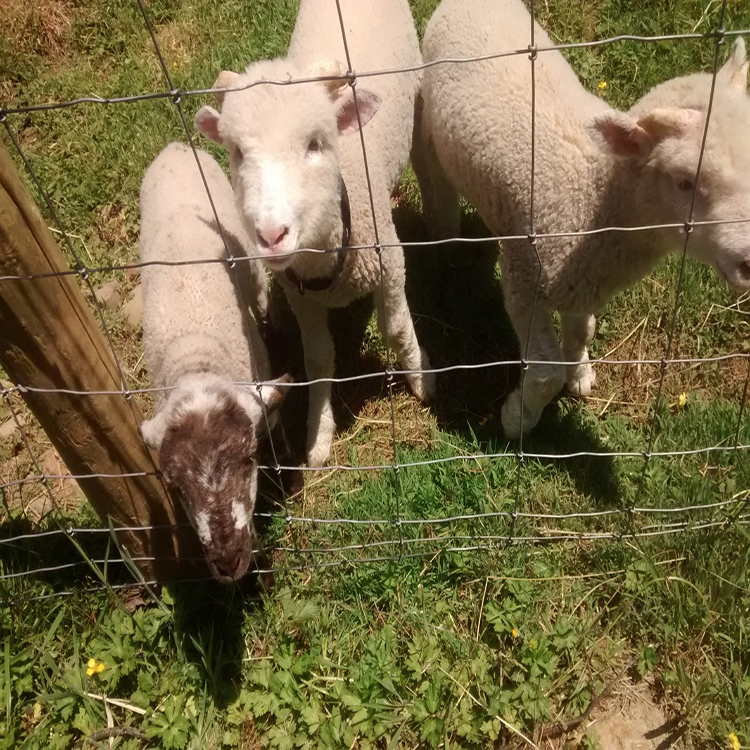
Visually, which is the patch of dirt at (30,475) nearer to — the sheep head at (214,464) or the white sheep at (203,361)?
the white sheep at (203,361)

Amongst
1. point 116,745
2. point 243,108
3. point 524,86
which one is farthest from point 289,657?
point 524,86

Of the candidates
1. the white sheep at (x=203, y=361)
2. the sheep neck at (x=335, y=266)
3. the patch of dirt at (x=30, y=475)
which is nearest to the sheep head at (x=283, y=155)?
the sheep neck at (x=335, y=266)

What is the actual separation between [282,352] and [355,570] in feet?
4.72

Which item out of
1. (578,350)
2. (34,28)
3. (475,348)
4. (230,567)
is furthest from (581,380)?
(34,28)

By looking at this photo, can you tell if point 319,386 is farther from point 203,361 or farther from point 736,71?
point 736,71

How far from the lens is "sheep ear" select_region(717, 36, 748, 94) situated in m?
2.31

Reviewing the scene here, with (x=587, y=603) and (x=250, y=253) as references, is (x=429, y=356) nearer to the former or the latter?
(x=250, y=253)

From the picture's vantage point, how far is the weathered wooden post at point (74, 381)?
1.95 m

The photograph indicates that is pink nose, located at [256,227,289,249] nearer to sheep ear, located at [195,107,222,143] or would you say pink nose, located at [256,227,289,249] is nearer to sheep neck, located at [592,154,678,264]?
sheep ear, located at [195,107,222,143]

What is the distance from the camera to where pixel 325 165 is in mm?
2512

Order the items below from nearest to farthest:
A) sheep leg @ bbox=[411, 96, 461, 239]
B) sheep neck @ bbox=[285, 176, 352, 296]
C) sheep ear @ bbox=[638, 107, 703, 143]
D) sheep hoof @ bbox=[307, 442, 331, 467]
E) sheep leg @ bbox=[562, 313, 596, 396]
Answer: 1. sheep ear @ bbox=[638, 107, 703, 143]
2. sheep neck @ bbox=[285, 176, 352, 296]
3. sheep leg @ bbox=[562, 313, 596, 396]
4. sheep hoof @ bbox=[307, 442, 331, 467]
5. sheep leg @ bbox=[411, 96, 461, 239]

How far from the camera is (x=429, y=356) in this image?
12.2 feet

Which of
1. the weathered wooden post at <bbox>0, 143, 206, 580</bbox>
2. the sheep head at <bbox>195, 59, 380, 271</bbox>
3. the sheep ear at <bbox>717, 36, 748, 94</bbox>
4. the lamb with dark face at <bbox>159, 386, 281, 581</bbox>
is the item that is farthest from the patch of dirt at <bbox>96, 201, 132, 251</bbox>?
the sheep ear at <bbox>717, 36, 748, 94</bbox>

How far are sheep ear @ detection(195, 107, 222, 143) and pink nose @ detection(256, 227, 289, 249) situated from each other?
26.9 inches
